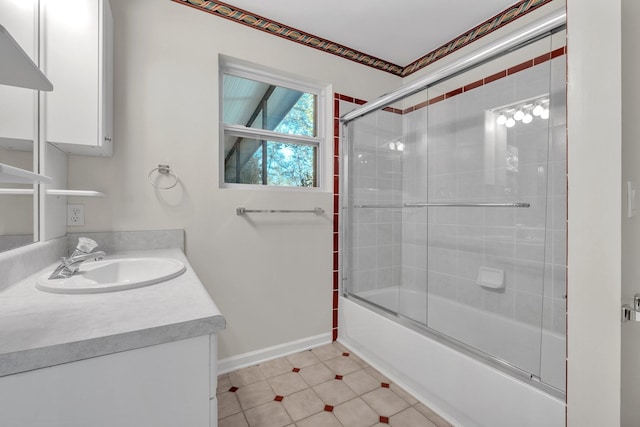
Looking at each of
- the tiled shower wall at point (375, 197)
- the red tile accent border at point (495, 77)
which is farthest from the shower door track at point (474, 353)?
the red tile accent border at point (495, 77)

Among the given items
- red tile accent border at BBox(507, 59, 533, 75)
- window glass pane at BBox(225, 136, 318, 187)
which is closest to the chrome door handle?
red tile accent border at BBox(507, 59, 533, 75)

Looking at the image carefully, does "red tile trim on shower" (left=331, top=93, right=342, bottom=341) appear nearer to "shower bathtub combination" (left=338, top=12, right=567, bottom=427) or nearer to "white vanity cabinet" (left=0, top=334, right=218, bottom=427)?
"shower bathtub combination" (left=338, top=12, right=567, bottom=427)

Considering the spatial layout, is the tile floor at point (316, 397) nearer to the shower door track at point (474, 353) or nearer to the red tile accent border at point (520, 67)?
the shower door track at point (474, 353)

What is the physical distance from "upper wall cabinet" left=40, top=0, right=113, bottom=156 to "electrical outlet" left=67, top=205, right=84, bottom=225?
1.07 ft

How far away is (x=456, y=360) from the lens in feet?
4.65

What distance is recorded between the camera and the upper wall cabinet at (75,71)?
1.22m

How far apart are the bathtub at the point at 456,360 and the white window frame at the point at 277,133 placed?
105cm

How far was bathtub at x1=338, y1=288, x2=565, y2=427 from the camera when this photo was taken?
3.87 ft

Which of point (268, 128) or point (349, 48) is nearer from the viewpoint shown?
point (268, 128)

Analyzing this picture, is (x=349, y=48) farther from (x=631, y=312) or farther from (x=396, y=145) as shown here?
(x=631, y=312)

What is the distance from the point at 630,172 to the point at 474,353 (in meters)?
0.99

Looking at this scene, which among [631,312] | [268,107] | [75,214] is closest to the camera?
[631,312]

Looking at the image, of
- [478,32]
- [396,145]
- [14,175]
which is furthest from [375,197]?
[14,175]

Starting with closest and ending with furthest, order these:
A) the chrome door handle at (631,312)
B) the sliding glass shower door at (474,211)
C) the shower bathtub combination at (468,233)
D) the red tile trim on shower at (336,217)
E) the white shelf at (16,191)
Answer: the chrome door handle at (631,312) → the white shelf at (16,191) → the shower bathtub combination at (468,233) → the sliding glass shower door at (474,211) → the red tile trim on shower at (336,217)
